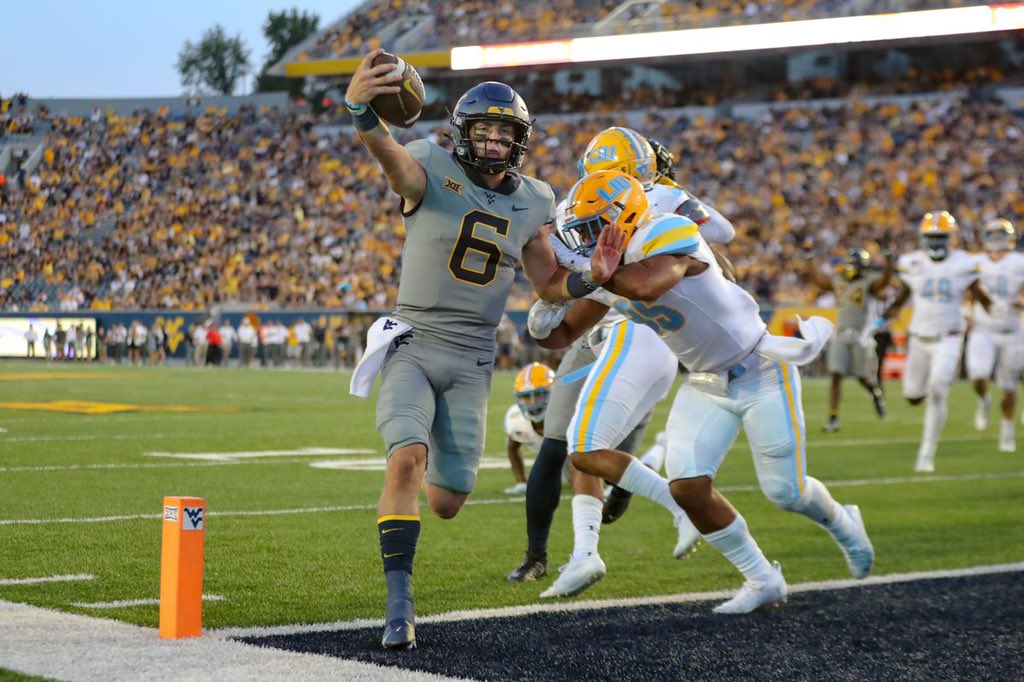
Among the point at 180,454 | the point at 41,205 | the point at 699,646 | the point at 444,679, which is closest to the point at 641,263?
the point at 699,646

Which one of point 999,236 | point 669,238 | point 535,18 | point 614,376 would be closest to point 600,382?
point 614,376

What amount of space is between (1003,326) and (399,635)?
372 inches

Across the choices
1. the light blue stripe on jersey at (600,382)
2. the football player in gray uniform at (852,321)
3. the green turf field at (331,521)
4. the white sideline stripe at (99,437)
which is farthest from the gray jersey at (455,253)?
the football player in gray uniform at (852,321)

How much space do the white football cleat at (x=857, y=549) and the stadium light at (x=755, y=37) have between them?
29.0 metres

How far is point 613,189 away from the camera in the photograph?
4918mm

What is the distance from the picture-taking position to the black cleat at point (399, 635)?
14.2 ft

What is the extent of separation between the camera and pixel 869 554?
19.0 feet

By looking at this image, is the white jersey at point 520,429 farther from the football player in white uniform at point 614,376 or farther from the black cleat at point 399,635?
the black cleat at point 399,635

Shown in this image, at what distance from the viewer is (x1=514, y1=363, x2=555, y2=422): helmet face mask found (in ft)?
24.6

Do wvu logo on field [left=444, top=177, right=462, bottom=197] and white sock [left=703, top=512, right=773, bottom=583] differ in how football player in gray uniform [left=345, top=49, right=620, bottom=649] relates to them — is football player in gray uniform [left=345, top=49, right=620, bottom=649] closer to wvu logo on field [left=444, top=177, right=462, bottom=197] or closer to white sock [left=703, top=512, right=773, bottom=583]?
wvu logo on field [left=444, top=177, right=462, bottom=197]

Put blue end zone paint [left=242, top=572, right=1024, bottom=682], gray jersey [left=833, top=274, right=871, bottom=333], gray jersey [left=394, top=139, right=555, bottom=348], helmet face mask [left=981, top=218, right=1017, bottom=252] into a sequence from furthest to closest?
1. gray jersey [left=833, top=274, right=871, bottom=333]
2. helmet face mask [left=981, top=218, right=1017, bottom=252]
3. gray jersey [left=394, top=139, right=555, bottom=348]
4. blue end zone paint [left=242, top=572, right=1024, bottom=682]

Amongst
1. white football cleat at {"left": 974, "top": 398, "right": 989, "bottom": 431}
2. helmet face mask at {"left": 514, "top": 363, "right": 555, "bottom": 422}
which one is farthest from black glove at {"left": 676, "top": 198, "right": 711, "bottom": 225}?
white football cleat at {"left": 974, "top": 398, "right": 989, "bottom": 431}

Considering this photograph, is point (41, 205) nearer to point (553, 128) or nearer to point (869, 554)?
point (553, 128)

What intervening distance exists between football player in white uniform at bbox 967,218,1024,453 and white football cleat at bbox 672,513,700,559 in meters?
6.91
